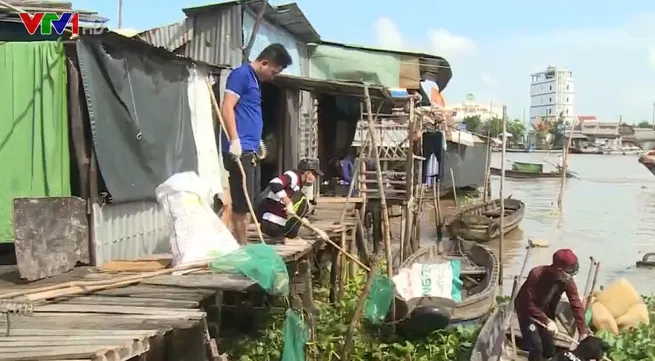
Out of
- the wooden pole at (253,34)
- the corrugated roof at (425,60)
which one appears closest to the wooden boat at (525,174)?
the corrugated roof at (425,60)

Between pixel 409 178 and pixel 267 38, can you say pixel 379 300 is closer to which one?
pixel 409 178

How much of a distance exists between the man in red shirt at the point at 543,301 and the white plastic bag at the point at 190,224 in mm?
2965

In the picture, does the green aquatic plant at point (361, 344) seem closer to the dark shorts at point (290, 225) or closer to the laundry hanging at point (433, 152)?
the dark shorts at point (290, 225)

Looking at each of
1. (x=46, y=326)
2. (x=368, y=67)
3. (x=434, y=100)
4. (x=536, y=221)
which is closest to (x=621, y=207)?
(x=536, y=221)

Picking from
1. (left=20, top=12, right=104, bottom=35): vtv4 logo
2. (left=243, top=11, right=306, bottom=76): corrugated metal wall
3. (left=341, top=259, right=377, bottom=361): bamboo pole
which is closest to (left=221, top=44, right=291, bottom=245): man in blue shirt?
(left=341, top=259, right=377, bottom=361): bamboo pole

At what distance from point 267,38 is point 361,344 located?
16.5 feet

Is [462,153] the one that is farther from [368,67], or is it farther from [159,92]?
[159,92]

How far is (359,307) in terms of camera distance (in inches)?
254

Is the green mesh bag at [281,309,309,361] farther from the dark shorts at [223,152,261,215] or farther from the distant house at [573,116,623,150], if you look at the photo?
the distant house at [573,116,623,150]

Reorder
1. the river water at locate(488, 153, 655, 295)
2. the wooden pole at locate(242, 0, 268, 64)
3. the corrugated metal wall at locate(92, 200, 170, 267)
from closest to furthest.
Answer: the corrugated metal wall at locate(92, 200, 170, 267)
the wooden pole at locate(242, 0, 268, 64)
the river water at locate(488, 153, 655, 295)

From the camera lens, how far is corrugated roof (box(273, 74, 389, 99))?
989 cm

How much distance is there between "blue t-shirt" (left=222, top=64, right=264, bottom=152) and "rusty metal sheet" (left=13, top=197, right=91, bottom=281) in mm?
1504

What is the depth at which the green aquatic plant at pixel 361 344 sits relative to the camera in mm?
7090

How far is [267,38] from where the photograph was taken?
1070 centimetres
